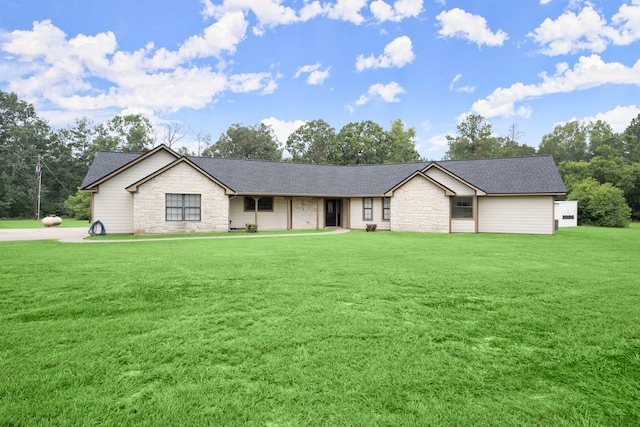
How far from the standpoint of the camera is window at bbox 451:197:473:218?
21672 millimetres

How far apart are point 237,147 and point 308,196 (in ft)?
98.6

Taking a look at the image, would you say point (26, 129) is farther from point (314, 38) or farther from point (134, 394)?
point (134, 394)

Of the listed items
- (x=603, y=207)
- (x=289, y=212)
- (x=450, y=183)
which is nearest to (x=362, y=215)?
(x=289, y=212)

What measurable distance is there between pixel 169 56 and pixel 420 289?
3471 centimetres

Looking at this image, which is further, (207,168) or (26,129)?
(26,129)

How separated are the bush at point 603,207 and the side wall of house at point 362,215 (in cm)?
2169

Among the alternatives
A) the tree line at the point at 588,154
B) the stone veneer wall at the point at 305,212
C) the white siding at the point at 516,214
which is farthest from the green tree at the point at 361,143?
the white siding at the point at 516,214

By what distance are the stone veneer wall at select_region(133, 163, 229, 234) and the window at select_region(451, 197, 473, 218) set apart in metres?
14.4

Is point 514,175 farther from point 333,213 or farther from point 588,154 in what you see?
point 588,154

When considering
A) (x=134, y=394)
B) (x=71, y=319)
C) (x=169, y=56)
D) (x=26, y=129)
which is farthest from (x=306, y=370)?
(x=26, y=129)

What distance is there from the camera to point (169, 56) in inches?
1272

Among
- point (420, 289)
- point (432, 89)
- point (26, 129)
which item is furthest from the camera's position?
point (26, 129)

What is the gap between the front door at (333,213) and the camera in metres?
26.8

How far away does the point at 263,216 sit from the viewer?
77.4 ft
